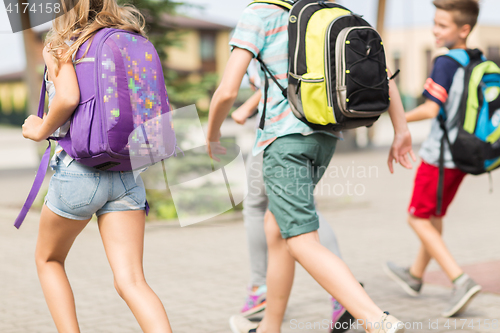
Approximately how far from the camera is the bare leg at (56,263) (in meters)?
2.59

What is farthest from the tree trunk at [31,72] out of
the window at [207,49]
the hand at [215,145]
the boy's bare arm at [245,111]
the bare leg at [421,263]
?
the window at [207,49]

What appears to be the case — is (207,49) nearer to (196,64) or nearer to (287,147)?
(196,64)

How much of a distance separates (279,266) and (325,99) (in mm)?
948

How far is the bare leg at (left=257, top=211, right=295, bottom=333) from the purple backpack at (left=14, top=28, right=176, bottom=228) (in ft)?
2.69

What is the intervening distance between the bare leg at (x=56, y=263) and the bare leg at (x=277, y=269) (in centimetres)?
94

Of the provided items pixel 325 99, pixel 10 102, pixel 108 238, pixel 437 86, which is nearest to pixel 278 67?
pixel 325 99

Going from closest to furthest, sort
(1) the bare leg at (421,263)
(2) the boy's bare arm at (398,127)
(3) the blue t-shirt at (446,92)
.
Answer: (2) the boy's bare arm at (398,127) < (3) the blue t-shirt at (446,92) < (1) the bare leg at (421,263)

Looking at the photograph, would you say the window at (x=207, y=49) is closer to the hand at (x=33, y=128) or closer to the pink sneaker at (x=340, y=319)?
the pink sneaker at (x=340, y=319)

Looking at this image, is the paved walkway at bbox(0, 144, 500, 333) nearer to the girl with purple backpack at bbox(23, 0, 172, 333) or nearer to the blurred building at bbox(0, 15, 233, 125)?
the girl with purple backpack at bbox(23, 0, 172, 333)

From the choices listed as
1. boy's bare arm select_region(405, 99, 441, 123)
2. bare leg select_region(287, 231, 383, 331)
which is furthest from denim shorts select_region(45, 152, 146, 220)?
boy's bare arm select_region(405, 99, 441, 123)

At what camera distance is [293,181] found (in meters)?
2.77

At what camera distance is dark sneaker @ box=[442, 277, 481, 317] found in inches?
144

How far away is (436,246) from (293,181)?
1.54 m

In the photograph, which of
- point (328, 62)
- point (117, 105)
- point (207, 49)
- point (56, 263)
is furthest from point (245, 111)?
point (207, 49)
